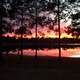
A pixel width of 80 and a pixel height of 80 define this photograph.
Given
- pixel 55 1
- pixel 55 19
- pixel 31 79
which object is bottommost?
pixel 31 79

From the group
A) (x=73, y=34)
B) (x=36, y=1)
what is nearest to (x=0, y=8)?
(x=36, y=1)

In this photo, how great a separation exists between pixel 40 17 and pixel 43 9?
1.10 metres

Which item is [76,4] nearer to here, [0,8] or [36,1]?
[36,1]

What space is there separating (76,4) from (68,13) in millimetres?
1489

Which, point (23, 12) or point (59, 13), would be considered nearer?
point (59, 13)

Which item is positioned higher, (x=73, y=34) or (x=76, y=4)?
(x=76, y=4)

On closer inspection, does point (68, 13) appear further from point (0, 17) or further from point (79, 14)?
point (0, 17)

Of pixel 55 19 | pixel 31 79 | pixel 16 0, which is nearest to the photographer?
pixel 31 79

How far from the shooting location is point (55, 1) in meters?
35.0

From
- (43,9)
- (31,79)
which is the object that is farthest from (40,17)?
(31,79)

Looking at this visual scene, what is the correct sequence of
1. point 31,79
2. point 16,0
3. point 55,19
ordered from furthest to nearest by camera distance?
1. point 16,0
2. point 55,19
3. point 31,79

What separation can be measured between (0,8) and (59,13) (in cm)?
728

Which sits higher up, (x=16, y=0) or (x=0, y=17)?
(x=16, y=0)

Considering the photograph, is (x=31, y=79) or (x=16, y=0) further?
(x=16, y=0)
